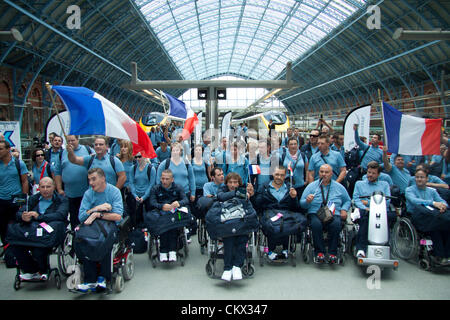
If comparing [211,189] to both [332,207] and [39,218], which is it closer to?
[332,207]

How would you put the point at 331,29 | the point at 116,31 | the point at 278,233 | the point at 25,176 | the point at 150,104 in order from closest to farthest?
1. the point at 278,233
2. the point at 25,176
3. the point at 116,31
4. the point at 331,29
5. the point at 150,104

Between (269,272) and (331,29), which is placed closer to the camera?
(269,272)

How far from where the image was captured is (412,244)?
207 inches

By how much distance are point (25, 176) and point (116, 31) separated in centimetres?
1949

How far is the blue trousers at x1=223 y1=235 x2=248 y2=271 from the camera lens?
15.2ft

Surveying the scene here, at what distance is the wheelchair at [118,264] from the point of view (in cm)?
420

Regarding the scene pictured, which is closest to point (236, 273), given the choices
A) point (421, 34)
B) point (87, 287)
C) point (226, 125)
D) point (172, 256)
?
point (172, 256)

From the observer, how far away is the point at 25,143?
11680 mm

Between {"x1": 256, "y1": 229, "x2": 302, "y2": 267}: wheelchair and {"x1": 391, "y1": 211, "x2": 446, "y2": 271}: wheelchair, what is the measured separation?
158cm

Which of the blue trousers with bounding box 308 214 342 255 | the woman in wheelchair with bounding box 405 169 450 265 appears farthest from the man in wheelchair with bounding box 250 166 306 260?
the woman in wheelchair with bounding box 405 169 450 265

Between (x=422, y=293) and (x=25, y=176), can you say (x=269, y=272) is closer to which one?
(x=422, y=293)

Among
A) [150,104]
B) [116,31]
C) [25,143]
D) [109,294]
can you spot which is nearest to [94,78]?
[116,31]

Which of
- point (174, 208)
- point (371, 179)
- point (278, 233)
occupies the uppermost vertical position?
point (371, 179)

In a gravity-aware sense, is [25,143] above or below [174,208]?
above
